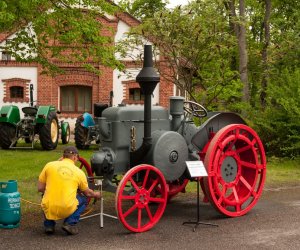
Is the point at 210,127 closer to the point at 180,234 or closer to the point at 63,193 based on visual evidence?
the point at 180,234

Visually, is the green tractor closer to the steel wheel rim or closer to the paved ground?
the steel wheel rim

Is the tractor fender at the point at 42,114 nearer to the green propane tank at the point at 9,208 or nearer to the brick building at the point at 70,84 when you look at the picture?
the brick building at the point at 70,84

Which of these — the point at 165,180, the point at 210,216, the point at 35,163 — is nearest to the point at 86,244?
the point at 165,180

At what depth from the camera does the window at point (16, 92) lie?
27328 mm

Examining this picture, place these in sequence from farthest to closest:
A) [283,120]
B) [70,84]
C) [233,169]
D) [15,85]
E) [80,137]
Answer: [70,84]
[15,85]
[80,137]
[283,120]
[233,169]

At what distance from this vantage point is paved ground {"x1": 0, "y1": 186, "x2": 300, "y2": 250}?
6121 millimetres

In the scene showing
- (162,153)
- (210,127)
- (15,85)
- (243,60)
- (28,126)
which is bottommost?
(28,126)

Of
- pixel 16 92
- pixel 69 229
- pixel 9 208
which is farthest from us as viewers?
pixel 16 92

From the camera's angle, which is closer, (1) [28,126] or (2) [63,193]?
(2) [63,193]

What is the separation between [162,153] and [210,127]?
1.16 meters

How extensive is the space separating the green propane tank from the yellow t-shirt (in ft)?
1.87

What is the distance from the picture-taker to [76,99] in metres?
27.5

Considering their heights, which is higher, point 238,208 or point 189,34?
point 189,34

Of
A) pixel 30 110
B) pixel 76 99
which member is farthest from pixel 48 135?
pixel 76 99
